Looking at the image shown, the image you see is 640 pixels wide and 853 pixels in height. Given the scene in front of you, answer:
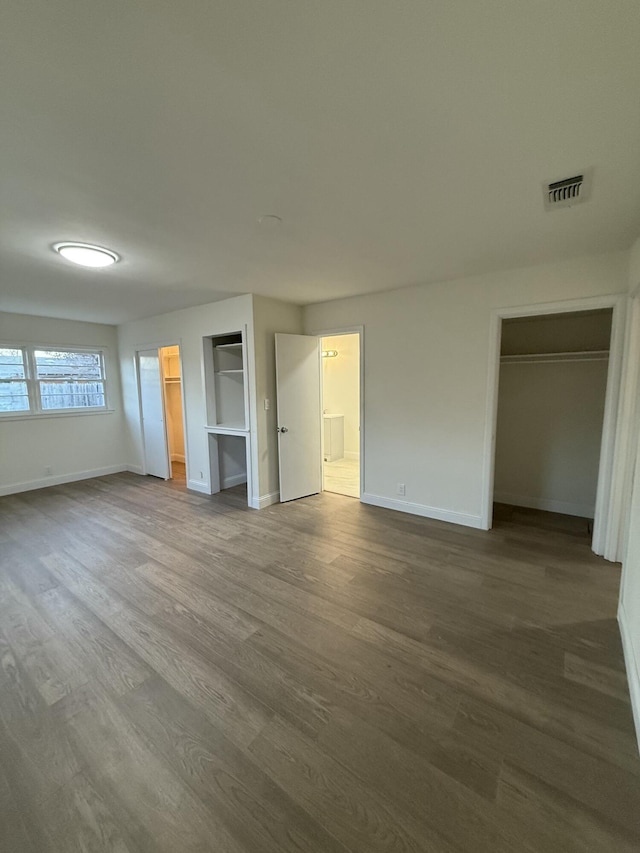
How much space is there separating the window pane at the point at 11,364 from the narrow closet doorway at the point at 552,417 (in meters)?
6.76

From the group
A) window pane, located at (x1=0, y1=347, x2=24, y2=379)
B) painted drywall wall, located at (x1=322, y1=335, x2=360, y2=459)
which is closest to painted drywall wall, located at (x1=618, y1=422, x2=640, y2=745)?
painted drywall wall, located at (x1=322, y1=335, x2=360, y2=459)

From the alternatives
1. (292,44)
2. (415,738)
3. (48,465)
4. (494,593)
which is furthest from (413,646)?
(48,465)

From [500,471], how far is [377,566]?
2.48 m

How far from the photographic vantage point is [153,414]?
569 centimetres

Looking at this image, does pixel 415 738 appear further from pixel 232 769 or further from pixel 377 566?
pixel 377 566

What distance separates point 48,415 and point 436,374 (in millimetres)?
5804

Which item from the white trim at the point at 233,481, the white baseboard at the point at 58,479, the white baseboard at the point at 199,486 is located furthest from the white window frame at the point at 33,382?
the white trim at the point at 233,481

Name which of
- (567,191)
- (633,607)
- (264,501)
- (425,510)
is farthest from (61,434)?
(633,607)

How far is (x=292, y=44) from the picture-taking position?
103 centimetres

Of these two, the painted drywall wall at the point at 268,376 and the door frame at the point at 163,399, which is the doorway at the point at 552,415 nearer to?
the painted drywall wall at the point at 268,376

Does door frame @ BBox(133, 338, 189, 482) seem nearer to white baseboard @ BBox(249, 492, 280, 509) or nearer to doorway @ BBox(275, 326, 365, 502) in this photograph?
white baseboard @ BBox(249, 492, 280, 509)

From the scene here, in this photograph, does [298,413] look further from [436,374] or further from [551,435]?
[551,435]

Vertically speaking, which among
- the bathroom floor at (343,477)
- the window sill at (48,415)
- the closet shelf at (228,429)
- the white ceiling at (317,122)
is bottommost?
the bathroom floor at (343,477)

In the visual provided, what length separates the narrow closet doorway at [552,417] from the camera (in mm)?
3736
